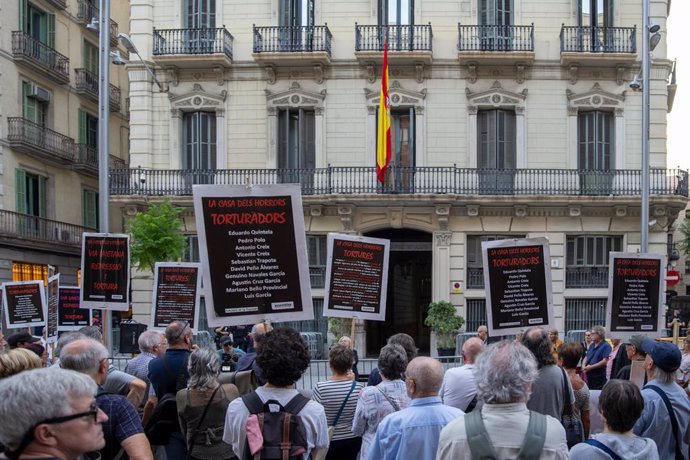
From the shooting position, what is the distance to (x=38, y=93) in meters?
31.1

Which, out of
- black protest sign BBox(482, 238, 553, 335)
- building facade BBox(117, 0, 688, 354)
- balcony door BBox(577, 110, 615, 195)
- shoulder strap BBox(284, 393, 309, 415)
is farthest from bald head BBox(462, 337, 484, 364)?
balcony door BBox(577, 110, 615, 195)

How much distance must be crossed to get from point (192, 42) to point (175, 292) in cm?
1508

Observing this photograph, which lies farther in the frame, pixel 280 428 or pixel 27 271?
pixel 27 271

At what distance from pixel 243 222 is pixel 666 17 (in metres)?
22.8

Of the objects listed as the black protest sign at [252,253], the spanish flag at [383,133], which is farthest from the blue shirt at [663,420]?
the spanish flag at [383,133]

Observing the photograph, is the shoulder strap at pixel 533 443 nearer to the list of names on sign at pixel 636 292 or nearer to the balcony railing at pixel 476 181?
the list of names on sign at pixel 636 292

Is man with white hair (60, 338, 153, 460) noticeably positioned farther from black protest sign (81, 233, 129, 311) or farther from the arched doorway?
the arched doorway

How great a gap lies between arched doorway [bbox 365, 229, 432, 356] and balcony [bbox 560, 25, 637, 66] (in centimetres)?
762

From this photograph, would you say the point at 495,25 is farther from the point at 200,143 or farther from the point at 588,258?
the point at 200,143

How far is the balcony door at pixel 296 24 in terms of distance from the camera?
26.0 metres

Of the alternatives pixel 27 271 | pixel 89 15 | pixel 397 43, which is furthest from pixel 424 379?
pixel 89 15

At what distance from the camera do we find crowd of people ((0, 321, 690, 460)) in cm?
342

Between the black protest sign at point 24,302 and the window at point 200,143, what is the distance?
11463mm

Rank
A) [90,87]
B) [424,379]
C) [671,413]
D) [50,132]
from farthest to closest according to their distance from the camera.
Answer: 1. [90,87]
2. [50,132]
3. [671,413]
4. [424,379]
